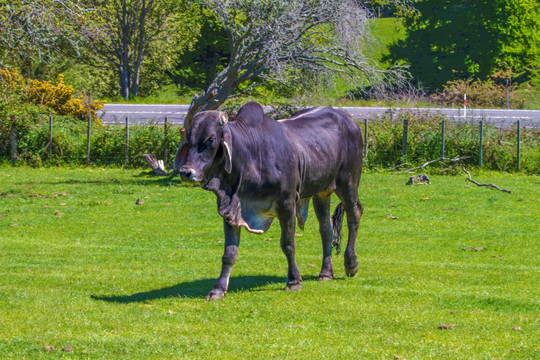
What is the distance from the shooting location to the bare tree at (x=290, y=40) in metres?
22.6

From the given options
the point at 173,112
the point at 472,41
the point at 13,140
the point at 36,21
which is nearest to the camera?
the point at 36,21

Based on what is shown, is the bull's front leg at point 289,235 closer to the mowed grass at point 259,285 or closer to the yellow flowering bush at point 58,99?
the mowed grass at point 259,285

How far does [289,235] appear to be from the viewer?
1009 centimetres

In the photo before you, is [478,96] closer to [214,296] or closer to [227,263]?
[227,263]

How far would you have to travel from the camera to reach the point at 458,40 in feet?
204

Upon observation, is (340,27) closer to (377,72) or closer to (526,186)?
(377,72)

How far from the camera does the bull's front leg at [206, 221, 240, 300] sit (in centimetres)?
960

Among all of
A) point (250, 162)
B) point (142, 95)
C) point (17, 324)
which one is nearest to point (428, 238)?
point (250, 162)

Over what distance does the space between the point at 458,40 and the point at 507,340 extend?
57024mm

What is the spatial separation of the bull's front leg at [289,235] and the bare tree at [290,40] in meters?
12.3

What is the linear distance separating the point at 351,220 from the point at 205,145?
319cm

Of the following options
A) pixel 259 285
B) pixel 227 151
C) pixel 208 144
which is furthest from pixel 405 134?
pixel 208 144

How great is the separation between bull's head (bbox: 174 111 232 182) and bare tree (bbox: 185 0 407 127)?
42.3ft

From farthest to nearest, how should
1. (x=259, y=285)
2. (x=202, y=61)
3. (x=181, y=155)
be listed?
(x=202, y=61) < (x=259, y=285) < (x=181, y=155)
